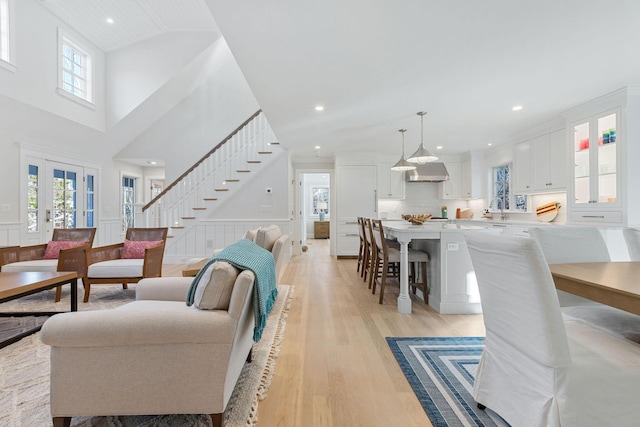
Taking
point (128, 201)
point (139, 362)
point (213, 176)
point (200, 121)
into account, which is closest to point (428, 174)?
point (213, 176)

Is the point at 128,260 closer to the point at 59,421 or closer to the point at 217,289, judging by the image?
the point at 59,421

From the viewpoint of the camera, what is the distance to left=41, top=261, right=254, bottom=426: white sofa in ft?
4.27

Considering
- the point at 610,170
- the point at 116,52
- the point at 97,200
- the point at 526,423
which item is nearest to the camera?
the point at 526,423

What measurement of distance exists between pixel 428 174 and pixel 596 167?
10.3 ft

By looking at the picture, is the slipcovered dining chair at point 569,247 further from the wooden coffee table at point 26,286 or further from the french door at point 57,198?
the french door at point 57,198

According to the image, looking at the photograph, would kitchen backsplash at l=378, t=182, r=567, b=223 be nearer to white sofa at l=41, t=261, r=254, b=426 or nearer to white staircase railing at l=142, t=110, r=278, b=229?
white staircase railing at l=142, t=110, r=278, b=229

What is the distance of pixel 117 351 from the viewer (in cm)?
132

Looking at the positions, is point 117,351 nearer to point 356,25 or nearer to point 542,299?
point 542,299

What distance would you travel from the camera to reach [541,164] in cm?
482

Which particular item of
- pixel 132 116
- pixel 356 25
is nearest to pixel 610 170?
pixel 356 25

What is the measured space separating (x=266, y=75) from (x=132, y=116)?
4.71 metres

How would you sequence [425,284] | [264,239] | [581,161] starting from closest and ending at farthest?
[264,239] < [425,284] < [581,161]

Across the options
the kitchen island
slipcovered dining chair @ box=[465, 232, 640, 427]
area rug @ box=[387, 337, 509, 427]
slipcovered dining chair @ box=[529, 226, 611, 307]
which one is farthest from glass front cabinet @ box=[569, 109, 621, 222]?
slipcovered dining chair @ box=[465, 232, 640, 427]

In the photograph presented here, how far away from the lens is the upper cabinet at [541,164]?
14.6 ft
